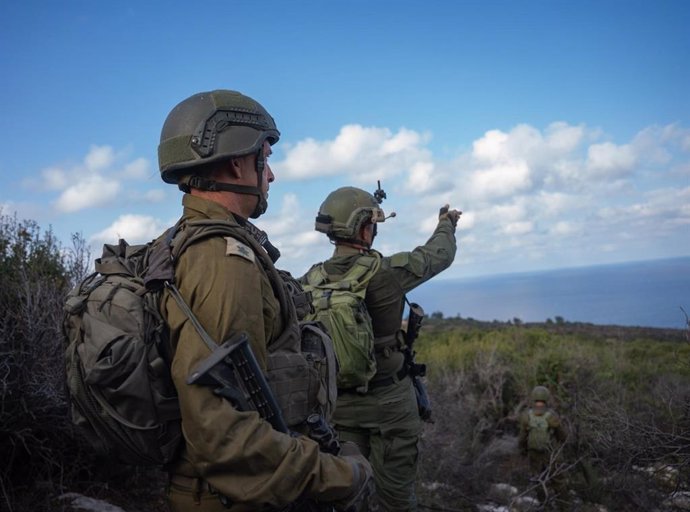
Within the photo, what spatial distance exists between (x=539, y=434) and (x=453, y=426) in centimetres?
153

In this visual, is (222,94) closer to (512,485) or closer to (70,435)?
(70,435)

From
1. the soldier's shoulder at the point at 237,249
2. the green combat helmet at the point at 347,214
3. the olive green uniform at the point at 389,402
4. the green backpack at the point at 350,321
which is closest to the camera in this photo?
the soldier's shoulder at the point at 237,249

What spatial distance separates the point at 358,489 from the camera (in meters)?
2.21

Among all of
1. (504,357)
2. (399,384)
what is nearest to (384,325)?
(399,384)

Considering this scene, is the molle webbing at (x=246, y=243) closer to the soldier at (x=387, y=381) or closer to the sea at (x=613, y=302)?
the soldier at (x=387, y=381)

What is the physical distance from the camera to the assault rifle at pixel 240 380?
6.67 feet

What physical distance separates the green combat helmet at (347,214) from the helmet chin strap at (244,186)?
255cm

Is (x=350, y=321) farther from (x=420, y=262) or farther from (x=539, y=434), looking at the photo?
(x=539, y=434)

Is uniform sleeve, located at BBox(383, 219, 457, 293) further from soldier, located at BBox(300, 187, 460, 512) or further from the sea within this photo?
the sea

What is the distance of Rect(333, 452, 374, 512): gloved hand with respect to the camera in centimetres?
220

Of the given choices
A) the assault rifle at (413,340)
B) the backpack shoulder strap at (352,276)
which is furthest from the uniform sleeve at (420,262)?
the assault rifle at (413,340)

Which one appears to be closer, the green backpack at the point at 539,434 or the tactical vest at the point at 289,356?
the tactical vest at the point at 289,356

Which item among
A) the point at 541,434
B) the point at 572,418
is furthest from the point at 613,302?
the point at 541,434

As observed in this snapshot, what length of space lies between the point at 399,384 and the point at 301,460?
3.09m
